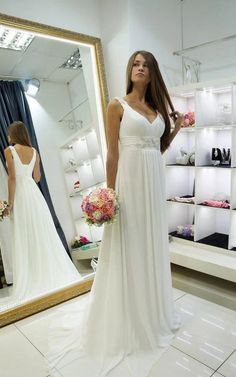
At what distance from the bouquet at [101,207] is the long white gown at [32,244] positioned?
2.68 ft

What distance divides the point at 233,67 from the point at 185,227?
1.49m

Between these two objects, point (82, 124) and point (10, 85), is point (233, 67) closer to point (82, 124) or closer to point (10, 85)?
point (82, 124)

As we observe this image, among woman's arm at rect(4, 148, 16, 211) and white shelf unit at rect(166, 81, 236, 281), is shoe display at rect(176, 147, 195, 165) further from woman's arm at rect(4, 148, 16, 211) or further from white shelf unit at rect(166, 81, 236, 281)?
woman's arm at rect(4, 148, 16, 211)

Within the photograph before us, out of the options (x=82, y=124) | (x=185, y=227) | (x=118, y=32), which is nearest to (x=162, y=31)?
(x=118, y=32)

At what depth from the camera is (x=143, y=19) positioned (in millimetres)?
2541

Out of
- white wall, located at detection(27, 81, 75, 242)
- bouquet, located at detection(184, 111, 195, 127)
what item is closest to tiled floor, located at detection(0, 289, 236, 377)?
white wall, located at detection(27, 81, 75, 242)

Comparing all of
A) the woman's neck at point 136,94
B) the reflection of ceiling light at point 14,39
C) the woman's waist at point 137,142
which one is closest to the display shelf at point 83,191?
the woman's waist at point 137,142

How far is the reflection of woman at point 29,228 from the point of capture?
7.30 ft

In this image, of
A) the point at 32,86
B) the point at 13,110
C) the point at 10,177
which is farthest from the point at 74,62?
the point at 10,177

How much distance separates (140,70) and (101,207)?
808 millimetres

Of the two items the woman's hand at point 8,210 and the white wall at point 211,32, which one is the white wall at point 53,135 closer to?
the woman's hand at point 8,210

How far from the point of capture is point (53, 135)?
2424 millimetres

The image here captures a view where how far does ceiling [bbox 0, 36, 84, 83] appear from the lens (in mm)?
2209

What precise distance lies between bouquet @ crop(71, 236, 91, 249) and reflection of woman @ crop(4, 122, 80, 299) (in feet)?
0.39
